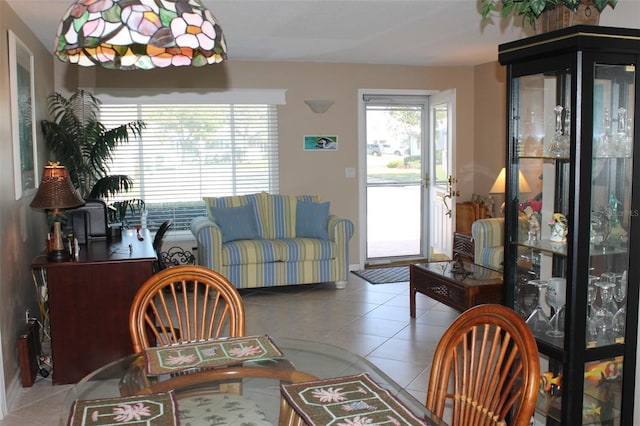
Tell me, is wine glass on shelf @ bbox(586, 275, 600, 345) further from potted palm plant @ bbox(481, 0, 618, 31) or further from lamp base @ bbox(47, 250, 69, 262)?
lamp base @ bbox(47, 250, 69, 262)

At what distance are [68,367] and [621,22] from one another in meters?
3.61

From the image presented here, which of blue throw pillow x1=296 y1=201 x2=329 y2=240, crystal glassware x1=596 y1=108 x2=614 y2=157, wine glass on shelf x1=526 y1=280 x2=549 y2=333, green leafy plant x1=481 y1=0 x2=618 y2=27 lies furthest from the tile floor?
green leafy plant x1=481 y1=0 x2=618 y2=27

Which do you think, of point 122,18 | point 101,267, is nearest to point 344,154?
point 101,267

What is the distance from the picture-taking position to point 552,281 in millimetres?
2863

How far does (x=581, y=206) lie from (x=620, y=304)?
→ 52 centimetres

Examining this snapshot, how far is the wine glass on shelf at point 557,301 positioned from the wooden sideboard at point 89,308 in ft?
7.99

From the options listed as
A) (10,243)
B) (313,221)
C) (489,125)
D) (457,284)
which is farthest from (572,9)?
(489,125)

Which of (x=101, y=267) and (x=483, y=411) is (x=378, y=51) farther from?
(x=483, y=411)

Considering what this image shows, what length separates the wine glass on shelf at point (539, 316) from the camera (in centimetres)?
294

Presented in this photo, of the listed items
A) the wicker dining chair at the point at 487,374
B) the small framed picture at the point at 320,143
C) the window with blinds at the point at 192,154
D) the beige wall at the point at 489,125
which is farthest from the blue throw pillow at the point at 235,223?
the wicker dining chair at the point at 487,374

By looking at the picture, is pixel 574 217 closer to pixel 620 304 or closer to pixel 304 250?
pixel 620 304

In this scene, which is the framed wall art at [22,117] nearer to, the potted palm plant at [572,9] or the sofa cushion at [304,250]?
the sofa cushion at [304,250]

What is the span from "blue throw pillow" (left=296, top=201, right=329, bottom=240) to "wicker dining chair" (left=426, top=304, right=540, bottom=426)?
182 inches

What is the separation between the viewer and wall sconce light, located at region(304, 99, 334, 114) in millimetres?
7285
